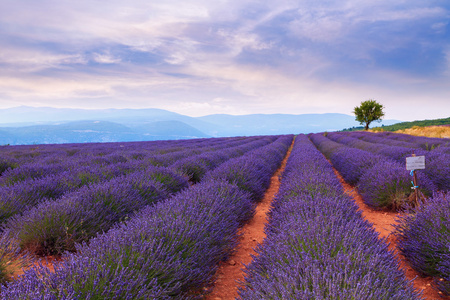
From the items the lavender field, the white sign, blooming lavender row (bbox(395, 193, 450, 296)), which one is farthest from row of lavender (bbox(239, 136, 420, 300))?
the white sign

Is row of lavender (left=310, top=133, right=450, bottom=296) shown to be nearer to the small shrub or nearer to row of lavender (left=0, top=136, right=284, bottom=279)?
the small shrub

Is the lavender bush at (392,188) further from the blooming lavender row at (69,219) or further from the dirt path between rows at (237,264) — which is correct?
the blooming lavender row at (69,219)

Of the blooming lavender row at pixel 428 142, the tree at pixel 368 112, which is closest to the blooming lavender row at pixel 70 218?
the blooming lavender row at pixel 428 142

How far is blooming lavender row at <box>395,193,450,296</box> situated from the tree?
123 ft

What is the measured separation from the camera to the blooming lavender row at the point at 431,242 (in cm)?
197

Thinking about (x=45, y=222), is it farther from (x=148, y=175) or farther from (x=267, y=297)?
(x=267, y=297)

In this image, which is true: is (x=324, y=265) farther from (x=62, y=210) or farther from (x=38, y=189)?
(x=38, y=189)

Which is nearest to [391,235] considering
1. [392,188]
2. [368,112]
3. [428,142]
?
[392,188]

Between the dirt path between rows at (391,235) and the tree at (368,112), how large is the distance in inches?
1328

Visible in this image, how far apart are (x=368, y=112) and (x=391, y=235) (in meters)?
37.3

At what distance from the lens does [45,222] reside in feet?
8.23

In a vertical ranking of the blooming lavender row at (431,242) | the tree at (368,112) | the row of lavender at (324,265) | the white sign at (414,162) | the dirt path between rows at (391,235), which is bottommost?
the dirt path between rows at (391,235)

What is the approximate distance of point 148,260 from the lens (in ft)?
A: 4.91

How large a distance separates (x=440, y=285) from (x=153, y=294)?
6.77ft
